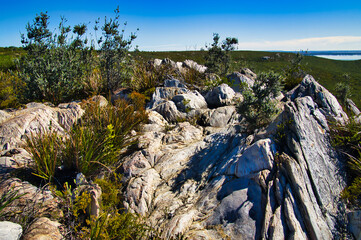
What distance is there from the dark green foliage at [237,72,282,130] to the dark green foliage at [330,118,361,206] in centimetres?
170

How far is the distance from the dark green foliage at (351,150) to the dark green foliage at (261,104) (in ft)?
5.57

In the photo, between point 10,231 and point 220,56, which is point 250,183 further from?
point 220,56

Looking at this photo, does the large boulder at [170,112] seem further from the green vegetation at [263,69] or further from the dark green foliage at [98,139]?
the green vegetation at [263,69]

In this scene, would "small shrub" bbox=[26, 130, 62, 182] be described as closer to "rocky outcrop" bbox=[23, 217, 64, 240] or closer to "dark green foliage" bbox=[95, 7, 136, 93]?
"rocky outcrop" bbox=[23, 217, 64, 240]

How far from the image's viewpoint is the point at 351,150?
4.60m

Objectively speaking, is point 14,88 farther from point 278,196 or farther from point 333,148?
point 333,148

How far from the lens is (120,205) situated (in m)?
4.79

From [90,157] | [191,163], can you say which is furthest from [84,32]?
[191,163]

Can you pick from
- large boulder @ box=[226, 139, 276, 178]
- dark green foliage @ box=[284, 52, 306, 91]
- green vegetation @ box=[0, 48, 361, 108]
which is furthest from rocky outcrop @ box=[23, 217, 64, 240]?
dark green foliage @ box=[284, 52, 306, 91]

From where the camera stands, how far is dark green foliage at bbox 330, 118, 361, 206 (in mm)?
3854

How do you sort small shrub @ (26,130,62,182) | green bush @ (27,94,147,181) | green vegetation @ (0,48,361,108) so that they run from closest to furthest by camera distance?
small shrub @ (26,130,62,182), green bush @ (27,94,147,181), green vegetation @ (0,48,361,108)

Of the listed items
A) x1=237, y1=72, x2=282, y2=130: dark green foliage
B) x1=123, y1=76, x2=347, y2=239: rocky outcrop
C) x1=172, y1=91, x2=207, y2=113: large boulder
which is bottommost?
x1=123, y1=76, x2=347, y2=239: rocky outcrop

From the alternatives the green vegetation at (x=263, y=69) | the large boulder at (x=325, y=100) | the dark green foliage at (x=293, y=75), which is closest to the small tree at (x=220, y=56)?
the green vegetation at (x=263, y=69)

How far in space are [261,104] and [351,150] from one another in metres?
2.54
